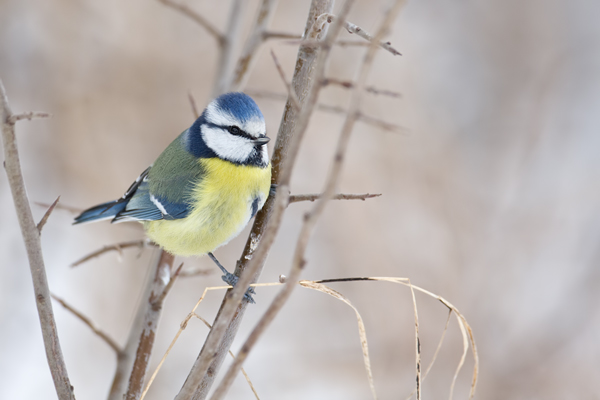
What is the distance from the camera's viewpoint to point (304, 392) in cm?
287

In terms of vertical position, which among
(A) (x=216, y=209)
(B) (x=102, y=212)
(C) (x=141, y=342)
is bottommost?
(C) (x=141, y=342)

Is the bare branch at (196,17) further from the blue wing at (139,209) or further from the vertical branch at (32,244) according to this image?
the vertical branch at (32,244)

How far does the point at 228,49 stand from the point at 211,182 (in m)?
0.70

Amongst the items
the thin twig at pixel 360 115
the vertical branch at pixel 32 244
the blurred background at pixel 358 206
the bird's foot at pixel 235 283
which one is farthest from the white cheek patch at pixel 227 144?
the blurred background at pixel 358 206

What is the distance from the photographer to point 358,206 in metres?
3.24

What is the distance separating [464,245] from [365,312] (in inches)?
28.5

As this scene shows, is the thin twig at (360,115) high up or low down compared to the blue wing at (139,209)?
up

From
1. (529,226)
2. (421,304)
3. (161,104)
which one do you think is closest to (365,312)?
(421,304)

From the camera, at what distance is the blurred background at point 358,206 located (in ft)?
9.37

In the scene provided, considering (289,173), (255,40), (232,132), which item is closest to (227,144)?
(232,132)

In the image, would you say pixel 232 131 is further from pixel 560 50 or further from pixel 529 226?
pixel 560 50

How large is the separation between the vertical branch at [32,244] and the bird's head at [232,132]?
0.78 metres

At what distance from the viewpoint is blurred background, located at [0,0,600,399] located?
112 inches

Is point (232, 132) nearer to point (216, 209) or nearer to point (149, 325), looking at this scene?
point (216, 209)
